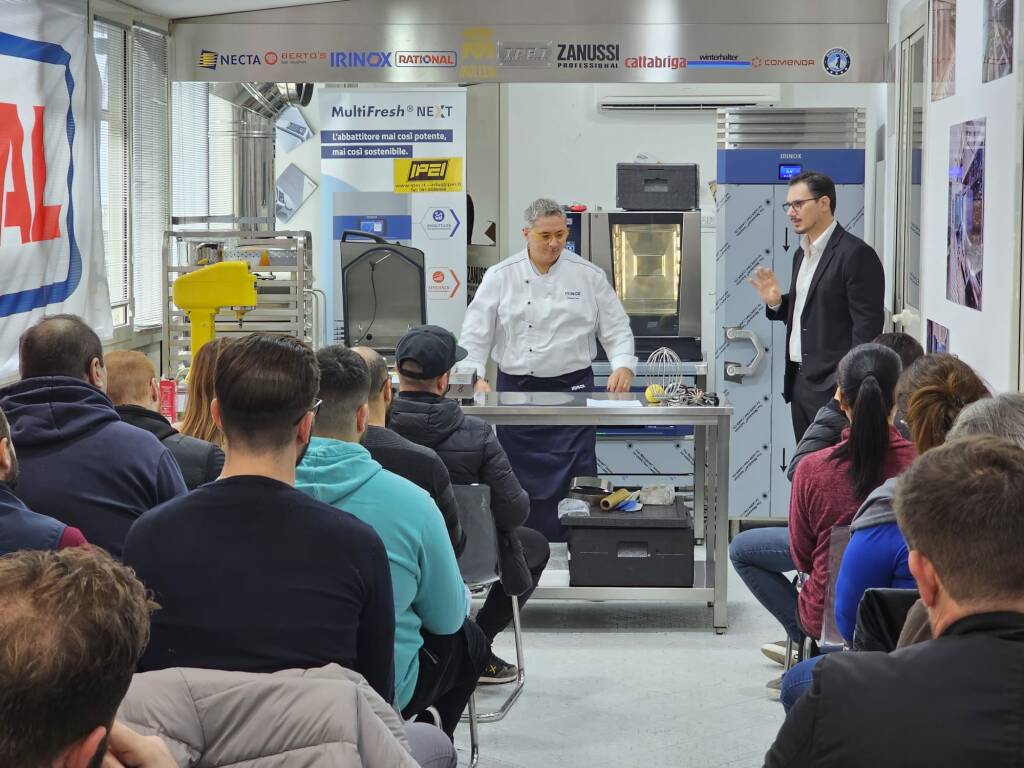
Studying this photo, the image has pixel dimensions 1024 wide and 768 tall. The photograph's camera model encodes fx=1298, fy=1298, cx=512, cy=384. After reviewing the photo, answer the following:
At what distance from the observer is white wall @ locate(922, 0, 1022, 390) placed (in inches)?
139

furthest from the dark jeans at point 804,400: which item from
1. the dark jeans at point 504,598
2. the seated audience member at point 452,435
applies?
the seated audience member at point 452,435

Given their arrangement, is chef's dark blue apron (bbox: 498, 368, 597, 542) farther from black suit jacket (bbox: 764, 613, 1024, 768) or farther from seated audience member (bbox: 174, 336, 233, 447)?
black suit jacket (bbox: 764, 613, 1024, 768)

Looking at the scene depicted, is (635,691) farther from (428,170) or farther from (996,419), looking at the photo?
(428,170)

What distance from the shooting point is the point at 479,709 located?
13.3 ft

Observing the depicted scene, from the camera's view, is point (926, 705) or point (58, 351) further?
point (58, 351)

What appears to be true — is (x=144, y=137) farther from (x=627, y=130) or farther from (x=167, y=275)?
(x=627, y=130)

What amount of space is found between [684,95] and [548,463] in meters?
3.59

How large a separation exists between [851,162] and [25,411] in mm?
4566

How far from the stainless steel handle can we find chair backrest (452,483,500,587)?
9.67 ft

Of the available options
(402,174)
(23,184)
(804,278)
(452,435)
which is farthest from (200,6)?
(452,435)

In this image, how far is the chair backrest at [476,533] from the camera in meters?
3.63

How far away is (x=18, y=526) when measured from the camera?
7.02ft

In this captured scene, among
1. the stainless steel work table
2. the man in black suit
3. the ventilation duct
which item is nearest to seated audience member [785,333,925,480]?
the stainless steel work table

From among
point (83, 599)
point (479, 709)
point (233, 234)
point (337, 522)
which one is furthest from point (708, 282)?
point (83, 599)
